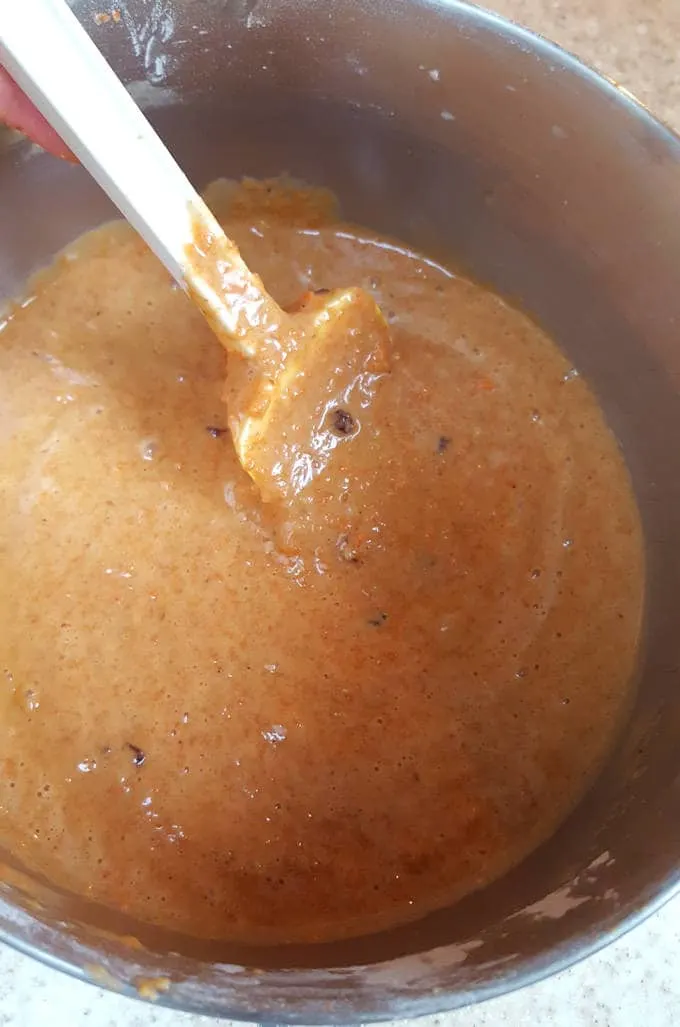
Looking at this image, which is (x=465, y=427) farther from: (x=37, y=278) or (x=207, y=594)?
(x=37, y=278)

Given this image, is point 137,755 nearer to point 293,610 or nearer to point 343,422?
point 293,610

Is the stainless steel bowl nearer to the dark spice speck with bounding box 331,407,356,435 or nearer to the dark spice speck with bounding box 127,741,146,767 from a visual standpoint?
the dark spice speck with bounding box 127,741,146,767

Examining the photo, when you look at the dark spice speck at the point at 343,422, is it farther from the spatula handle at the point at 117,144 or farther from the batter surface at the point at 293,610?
the spatula handle at the point at 117,144

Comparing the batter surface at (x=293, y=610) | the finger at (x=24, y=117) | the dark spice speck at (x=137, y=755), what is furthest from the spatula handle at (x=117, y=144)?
the dark spice speck at (x=137, y=755)

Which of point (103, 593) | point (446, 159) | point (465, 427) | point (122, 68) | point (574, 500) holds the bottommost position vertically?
point (574, 500)

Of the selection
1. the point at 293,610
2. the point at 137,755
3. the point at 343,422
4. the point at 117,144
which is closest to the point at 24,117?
the point at 117,144

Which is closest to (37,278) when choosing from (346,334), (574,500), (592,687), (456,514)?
(346,334)
